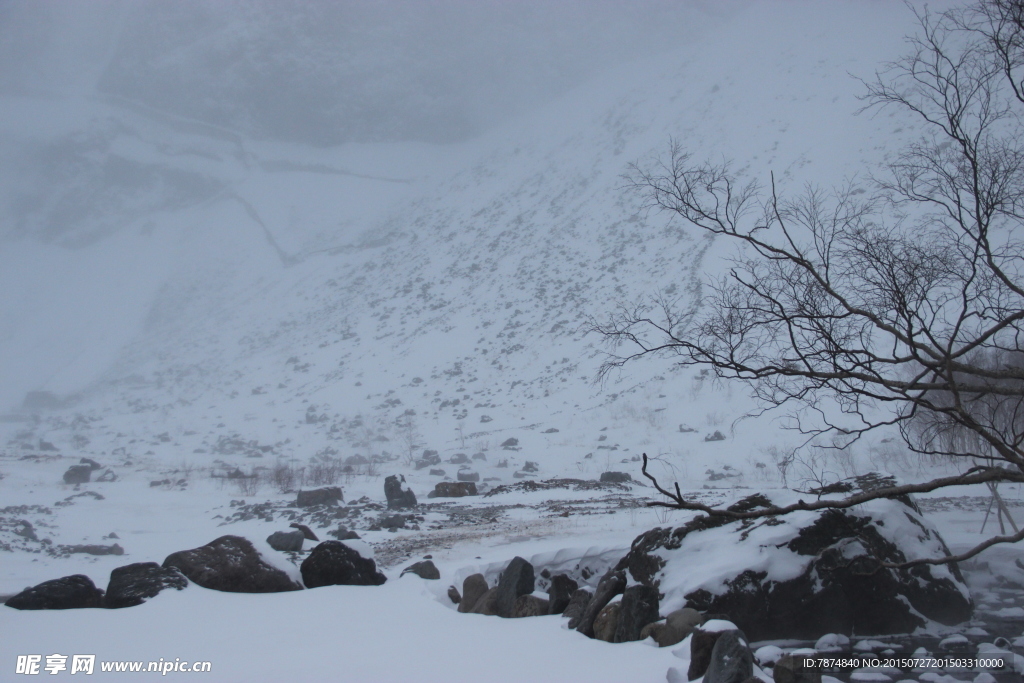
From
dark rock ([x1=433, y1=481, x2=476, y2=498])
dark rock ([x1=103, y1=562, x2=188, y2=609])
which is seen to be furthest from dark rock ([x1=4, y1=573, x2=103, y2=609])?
dark rock ([x1=433, y1=481, x2=476, y2=498])

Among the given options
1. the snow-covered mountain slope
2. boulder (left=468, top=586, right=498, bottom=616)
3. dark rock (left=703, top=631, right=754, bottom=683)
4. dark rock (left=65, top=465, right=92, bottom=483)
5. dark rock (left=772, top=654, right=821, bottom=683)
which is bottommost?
boulder (left=468, top=586, right=498, bottom=616)

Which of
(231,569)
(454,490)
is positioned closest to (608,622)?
(231,569)

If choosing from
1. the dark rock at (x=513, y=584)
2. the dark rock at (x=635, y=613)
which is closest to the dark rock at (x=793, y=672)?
the dark rock at (x=635, y=613)

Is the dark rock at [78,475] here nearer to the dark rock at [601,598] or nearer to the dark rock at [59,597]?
the dark rock at [59,597]

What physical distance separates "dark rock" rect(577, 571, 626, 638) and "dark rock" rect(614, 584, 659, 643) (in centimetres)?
32

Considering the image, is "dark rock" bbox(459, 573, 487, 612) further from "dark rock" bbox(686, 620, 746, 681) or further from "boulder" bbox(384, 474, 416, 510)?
"boulder" bbox(384, 474, 416, 510)

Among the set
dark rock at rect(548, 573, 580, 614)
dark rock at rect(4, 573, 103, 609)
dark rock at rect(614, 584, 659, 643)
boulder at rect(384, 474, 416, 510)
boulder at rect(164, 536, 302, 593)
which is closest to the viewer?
dark rock at rect(614, 584, 659, 643)

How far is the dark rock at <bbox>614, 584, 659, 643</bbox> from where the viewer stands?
4352mm

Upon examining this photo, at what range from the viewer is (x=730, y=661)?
3119 mm

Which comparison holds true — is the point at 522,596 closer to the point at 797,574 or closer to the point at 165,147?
A: the point at 797,574

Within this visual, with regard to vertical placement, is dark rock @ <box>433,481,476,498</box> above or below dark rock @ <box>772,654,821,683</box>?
above

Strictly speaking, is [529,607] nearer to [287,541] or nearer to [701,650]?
[701,650]

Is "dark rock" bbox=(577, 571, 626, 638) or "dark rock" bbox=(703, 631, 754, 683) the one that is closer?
"dark rock" bbox=(703, 631, 754, 683)

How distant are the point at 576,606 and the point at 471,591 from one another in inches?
57.4
